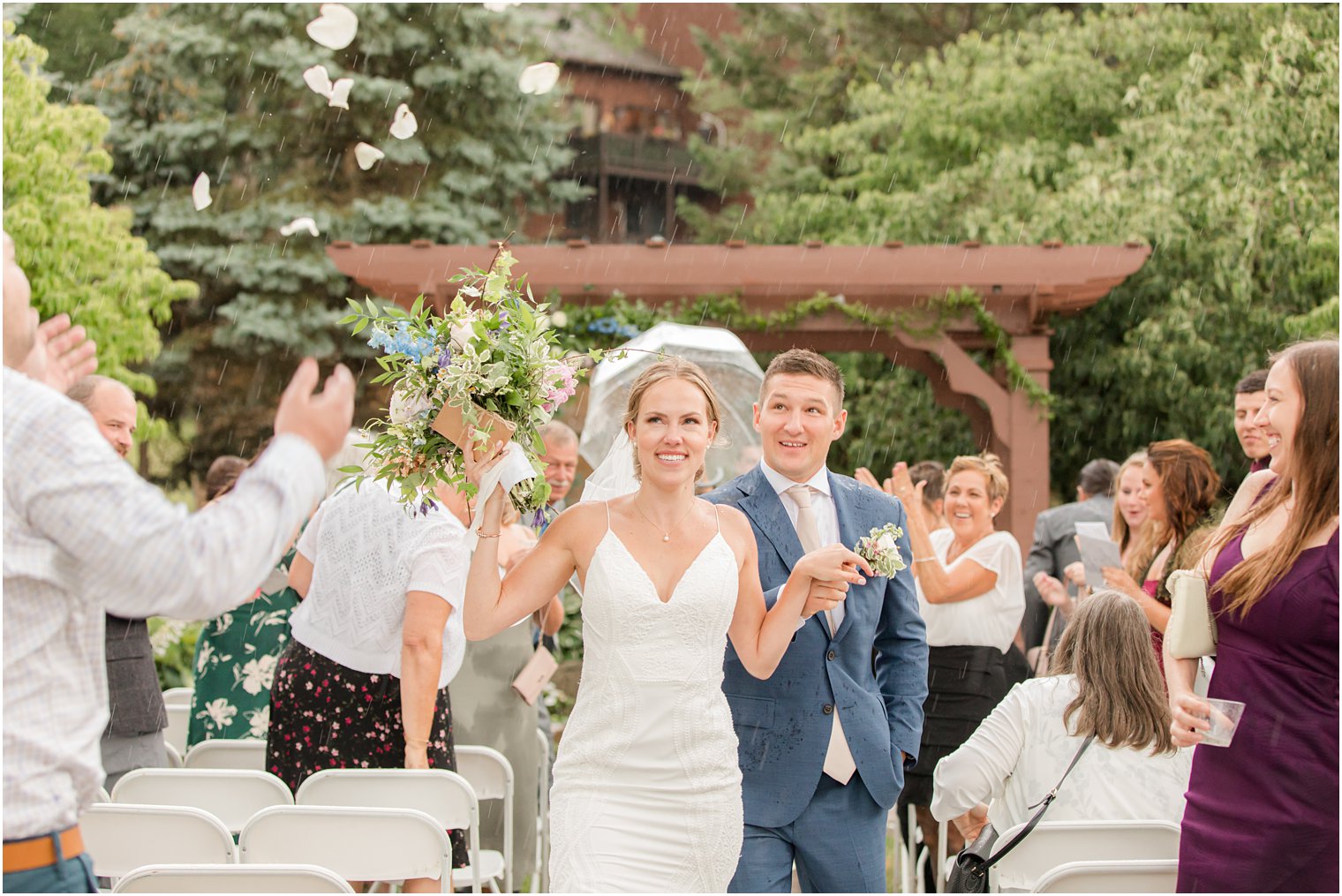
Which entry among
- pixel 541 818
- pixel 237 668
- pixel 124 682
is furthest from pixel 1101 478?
pixel 124 682

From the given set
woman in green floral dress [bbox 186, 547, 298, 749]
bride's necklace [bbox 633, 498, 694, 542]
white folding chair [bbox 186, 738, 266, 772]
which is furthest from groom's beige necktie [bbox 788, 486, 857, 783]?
woman in green floral dress [bbox 186, 547, 298, 749]

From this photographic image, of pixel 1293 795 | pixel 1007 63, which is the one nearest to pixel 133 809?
pixel 1293 795

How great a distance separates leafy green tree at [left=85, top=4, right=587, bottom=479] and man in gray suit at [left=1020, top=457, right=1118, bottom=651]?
13657mm

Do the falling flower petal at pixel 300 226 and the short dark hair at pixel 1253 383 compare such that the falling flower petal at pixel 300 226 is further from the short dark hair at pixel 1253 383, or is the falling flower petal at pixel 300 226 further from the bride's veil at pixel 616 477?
the short dark hair at pixel 1253 383

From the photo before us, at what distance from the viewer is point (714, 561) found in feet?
11.7

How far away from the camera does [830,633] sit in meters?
3.93

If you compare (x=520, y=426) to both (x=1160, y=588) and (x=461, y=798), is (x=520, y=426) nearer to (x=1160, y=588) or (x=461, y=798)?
(x=461, y=798)

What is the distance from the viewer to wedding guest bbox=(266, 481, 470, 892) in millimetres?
4473

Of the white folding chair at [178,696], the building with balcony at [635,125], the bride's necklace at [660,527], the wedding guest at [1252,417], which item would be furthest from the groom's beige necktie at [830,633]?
the building with balcony at [635,125]

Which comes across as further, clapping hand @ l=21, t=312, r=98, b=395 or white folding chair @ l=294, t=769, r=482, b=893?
white folding chair @ l=294, t=769, r=482, b=893

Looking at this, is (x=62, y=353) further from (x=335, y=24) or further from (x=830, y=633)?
(x=335, y=24)

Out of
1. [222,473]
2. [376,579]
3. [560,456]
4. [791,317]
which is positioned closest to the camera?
[376,579]

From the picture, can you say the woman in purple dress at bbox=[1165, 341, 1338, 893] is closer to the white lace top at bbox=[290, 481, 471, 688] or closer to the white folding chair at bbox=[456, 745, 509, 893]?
the white lace top at bbox=[290, 481, 471, 688]

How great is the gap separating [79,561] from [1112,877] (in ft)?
8.56
